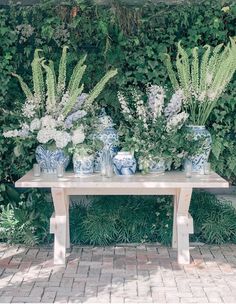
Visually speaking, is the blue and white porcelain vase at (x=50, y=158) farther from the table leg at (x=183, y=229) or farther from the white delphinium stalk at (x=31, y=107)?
the table leg at (x=183, y=229)

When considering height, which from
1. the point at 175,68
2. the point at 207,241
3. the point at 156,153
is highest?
the point at 175,68

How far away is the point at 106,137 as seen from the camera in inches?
227

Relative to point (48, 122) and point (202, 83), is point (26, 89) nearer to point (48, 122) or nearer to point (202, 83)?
point (48, 122)

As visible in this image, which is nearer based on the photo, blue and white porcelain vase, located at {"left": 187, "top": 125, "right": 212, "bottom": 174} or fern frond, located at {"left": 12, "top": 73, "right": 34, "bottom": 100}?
blue and white porcelain vase, located at {"left": 187, "top": 125, "right": 212, "bottom": 174}

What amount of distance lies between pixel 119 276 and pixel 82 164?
1.10m

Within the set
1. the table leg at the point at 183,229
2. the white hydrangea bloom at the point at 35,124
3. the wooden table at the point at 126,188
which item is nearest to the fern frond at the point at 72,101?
the white hydrangea bloom at the point at 35,124

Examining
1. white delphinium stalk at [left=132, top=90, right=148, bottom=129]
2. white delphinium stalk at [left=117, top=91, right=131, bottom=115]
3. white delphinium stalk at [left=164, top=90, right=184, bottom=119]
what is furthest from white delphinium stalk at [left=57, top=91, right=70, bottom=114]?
white delphinium stalk at [left=164, top=90, right=184, bottom=119]

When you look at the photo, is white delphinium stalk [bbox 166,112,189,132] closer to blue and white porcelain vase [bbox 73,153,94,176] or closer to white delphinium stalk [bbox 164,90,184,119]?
white delphinium stalk [bbox 164,90,184,119]

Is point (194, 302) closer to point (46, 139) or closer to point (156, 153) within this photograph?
point (156, 153)

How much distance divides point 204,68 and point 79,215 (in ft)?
6.38

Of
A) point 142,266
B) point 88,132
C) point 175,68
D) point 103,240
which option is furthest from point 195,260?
point 175,68

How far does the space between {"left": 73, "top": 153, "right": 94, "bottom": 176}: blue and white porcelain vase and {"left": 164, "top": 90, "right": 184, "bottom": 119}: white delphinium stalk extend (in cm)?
82

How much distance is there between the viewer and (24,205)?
6270 millimetres

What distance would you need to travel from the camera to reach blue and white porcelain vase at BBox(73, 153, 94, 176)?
557cm
